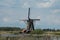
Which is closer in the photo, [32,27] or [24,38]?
[24,38]

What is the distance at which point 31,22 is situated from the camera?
64.6 meters

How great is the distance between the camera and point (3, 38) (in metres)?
33.0

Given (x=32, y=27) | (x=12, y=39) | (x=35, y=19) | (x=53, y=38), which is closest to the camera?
(x=12, y=39)

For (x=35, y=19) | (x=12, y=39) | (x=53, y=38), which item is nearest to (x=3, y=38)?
(x=12, y=39)

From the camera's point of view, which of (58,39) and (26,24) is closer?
(58,39)

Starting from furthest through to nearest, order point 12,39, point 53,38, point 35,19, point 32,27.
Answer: point 35,19
point 32,27
point 53,38
point 12,39

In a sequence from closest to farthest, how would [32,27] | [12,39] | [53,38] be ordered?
[12,39]
[53,38]
[32,27]

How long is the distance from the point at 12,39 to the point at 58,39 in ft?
21.3

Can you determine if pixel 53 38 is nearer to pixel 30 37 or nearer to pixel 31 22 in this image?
pixel 30 37

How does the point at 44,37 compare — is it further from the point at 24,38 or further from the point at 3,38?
the point at 3,38

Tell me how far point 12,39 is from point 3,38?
1.20 metres

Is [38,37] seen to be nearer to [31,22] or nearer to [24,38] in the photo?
[24,38]

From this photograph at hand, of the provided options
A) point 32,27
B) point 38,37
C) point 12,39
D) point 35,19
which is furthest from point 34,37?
point 35,19

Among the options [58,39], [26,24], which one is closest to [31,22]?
[26,24]
